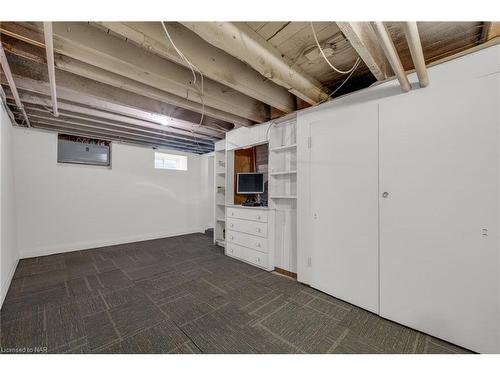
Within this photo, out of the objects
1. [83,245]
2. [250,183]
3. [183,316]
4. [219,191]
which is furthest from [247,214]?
[83,245]

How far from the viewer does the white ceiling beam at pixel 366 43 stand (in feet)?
3.90

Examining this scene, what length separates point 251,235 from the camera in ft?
10.5

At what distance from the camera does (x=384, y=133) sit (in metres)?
1.88

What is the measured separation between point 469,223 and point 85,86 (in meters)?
3.85

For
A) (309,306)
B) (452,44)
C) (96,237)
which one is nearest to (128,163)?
(96,237)

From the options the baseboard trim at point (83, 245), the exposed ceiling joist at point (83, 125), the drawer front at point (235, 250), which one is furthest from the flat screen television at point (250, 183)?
the baseboard trim at point (83, 245)

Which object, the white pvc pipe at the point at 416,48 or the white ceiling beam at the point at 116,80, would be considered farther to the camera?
the white ceiling beam at the point at 116,80

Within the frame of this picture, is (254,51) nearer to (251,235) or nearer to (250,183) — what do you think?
(250,183)

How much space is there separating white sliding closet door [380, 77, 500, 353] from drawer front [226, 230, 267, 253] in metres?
1.57

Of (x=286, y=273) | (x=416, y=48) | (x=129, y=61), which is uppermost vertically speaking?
(x=129, y=61)

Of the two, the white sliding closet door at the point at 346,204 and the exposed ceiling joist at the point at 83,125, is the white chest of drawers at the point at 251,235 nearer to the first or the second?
the white sliding closet door at the point at 346,204

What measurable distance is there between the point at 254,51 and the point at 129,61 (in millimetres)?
1129

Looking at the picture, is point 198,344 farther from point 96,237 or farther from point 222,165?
point 96,237

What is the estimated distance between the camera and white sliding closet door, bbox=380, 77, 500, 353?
1.41 meters
